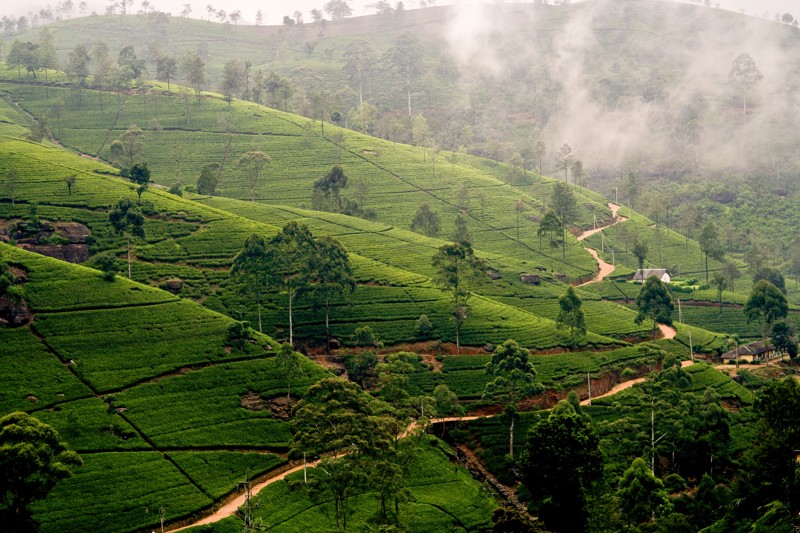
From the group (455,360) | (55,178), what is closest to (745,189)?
(455,360)

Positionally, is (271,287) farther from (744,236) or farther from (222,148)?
(744,236)

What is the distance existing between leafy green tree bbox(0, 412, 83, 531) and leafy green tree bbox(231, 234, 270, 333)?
1463 inches

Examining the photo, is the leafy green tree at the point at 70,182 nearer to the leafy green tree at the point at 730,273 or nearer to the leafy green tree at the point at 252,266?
the leafy green tree at the point at 252,266

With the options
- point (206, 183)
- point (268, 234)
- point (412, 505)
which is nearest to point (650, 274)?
point (268, 234)

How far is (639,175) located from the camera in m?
200

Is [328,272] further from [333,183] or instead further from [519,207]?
[519,207]

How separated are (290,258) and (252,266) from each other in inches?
159

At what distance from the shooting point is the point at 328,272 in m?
91.3

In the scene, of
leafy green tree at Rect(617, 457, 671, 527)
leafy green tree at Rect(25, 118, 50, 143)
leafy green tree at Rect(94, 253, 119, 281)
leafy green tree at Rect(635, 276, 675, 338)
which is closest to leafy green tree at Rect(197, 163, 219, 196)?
leafy green tree at Rect(25, 118, 50, 143)

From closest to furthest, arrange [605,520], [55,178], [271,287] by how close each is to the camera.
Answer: [605,520]
[271,287]
[55,178]

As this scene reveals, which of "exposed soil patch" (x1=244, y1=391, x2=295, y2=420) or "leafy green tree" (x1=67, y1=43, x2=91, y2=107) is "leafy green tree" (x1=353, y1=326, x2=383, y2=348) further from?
"leafy green tree" (x1=67, y1=43, x2=91, y2=107)

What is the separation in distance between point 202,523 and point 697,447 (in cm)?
3973

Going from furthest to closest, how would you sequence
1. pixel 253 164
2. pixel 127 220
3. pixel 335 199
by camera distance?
pixel 335 199
pixel 253 164
pixel 127 220

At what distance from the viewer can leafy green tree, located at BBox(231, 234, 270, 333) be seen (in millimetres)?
89750
